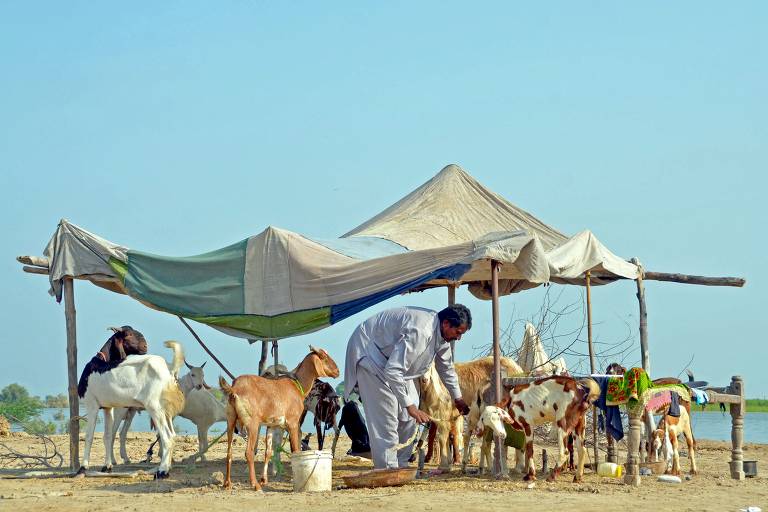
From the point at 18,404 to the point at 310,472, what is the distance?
2350cm

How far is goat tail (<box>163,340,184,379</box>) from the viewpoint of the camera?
11.4 meters

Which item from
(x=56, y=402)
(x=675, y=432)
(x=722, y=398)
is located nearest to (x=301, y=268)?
(x=675, y=432)

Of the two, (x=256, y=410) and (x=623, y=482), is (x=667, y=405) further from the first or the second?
(x=256, y=410)

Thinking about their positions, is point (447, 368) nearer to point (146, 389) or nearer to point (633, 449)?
point (633, 449)

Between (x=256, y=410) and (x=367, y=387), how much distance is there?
1079 mm

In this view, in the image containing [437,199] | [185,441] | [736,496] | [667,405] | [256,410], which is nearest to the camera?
[736,496]

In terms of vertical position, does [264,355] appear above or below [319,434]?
above

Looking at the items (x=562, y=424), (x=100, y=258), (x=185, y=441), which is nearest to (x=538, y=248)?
(x=562, y=424)

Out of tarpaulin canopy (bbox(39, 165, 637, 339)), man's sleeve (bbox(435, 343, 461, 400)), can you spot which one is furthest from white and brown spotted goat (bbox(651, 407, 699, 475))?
man's sleeve (bbox(435, 343, 461, 400))

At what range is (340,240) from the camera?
12.1 m

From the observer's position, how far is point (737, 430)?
11.2 meters

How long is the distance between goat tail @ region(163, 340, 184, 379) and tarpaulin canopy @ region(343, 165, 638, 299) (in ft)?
7.83

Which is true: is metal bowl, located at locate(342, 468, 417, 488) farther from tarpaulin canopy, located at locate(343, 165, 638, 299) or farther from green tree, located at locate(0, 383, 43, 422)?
green tree, located at locate(0, 383, 43, 422)

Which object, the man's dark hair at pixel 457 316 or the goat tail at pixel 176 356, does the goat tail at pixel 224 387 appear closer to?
the goat tail at pixel 176 356
